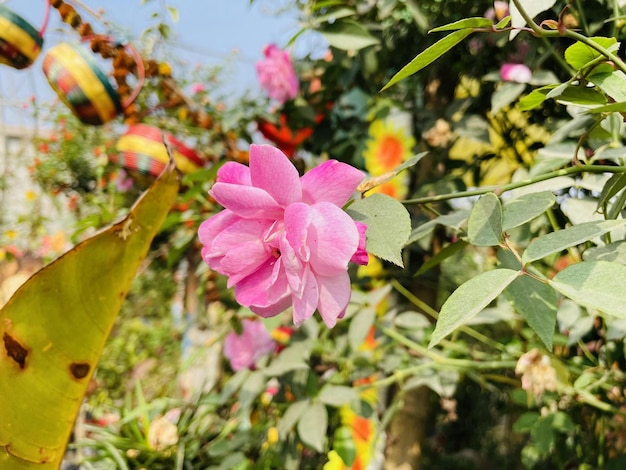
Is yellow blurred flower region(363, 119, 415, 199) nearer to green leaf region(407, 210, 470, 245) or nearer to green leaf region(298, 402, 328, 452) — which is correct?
green leaf region(298, 402, 328, 452)

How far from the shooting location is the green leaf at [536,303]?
0.83 feet

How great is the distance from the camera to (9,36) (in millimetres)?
852

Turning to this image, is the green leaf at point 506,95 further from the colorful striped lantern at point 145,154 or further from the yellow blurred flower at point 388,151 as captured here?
the colorful striped lantern at point 145,154

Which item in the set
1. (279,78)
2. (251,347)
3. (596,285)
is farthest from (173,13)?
(596,285)

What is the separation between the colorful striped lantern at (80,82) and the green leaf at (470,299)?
0.88 meters

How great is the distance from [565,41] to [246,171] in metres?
0.59

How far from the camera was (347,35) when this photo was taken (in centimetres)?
61

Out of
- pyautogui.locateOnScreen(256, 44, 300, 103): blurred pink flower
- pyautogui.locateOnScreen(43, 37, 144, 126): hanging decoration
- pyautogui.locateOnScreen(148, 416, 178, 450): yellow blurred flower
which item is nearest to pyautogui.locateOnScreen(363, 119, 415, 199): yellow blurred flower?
pyautogui.locateOnScreen(256, 44, 300, 103): blurred pink flower

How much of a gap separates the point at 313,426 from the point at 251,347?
20cm

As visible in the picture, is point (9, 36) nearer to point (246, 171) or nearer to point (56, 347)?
point (56, 347)

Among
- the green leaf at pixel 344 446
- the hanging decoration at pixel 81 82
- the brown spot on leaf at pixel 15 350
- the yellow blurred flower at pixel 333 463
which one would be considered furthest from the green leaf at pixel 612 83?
the hanging decoration at pixel 81 82

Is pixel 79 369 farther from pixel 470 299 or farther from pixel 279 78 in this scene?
pixel 279 78

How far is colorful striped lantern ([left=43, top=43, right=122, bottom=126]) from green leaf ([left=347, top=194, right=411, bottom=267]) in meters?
0.80

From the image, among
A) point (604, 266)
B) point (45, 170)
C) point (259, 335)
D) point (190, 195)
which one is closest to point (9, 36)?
point (190, 195)
